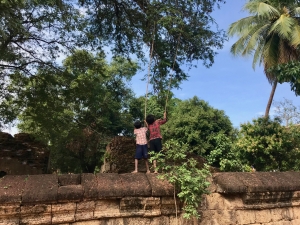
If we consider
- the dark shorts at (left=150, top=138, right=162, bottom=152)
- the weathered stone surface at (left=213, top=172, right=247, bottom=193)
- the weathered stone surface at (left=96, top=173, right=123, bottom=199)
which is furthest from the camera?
the dark shorts at (left=150, top=138, right=162, bottom=152)

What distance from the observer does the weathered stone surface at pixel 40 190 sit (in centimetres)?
239

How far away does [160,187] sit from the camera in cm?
283

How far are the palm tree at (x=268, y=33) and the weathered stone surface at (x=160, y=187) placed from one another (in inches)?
453

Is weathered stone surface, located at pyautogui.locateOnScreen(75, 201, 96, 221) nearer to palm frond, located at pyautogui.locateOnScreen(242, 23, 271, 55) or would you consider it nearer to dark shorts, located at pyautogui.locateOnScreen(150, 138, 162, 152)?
dark shorts, located at pyautogui.locateOnScreen(150, 138, 162, 152)

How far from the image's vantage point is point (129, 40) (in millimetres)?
7324

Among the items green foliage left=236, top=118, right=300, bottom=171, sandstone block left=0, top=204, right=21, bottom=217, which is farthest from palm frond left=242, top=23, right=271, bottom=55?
sandstone block left=0, top=204, right=21, bottom=217

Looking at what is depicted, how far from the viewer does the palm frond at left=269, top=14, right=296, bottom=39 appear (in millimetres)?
13203

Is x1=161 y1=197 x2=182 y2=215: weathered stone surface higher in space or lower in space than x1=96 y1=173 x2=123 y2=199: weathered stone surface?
lower

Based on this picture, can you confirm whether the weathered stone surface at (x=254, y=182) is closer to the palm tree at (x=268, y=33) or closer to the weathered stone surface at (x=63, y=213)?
the weathered stone surface at (x=63, y=213)

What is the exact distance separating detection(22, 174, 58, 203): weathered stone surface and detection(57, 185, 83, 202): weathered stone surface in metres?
0.04

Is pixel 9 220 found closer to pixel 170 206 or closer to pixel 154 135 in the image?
pixel 170 206

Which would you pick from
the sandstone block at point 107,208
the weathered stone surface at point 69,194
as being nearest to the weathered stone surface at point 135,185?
the sandstone block at point 107,208

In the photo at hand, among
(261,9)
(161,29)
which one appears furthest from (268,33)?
(161,29)

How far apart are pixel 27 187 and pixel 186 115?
13.1m
